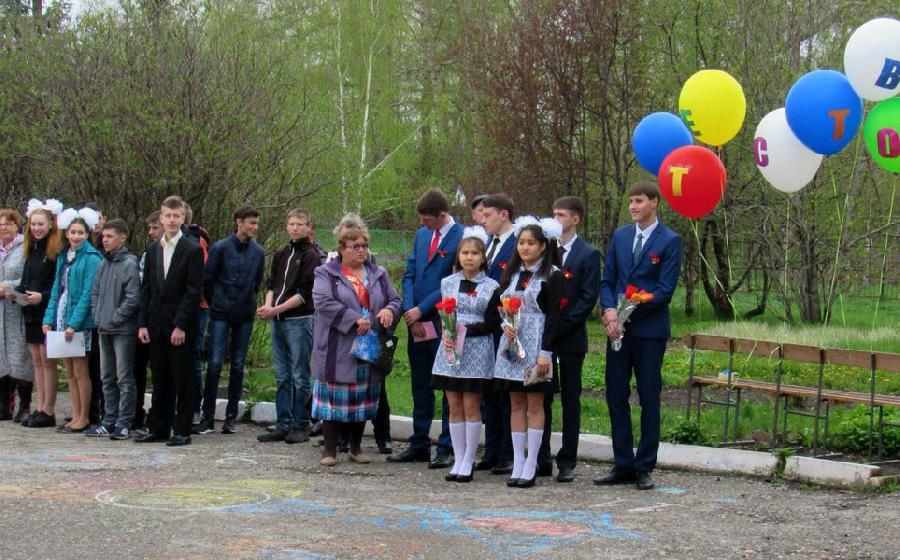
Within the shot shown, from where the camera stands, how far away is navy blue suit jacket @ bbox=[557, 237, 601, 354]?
8.16 m

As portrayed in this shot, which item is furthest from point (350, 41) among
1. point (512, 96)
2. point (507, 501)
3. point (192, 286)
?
point (507, 501)

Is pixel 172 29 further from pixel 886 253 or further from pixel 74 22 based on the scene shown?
pixel 886 253

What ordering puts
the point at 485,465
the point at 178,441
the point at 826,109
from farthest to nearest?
the point at 178,441, the point at 826,109, the point at 485,465

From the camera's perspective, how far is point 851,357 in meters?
8.35

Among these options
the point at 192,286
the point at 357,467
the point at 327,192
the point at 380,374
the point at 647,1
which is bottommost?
the point at 357,467

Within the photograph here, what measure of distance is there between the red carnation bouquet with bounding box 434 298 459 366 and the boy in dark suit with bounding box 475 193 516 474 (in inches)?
20.6

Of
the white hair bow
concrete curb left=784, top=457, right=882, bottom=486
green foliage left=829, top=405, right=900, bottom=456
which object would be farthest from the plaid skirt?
green foliage left=829, top=405, right=900, bottom=456

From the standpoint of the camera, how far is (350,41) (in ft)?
121

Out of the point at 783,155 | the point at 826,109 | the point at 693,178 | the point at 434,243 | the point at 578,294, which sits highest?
the point at 826,109

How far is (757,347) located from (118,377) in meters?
5.65

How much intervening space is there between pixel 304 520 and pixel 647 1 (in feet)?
62.1

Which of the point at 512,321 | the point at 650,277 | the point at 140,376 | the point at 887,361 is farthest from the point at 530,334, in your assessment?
the point at 140,376

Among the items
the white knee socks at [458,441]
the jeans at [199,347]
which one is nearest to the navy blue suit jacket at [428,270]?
the white knee socks at [458,441]

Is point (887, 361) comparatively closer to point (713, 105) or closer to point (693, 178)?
point (693, 178)
